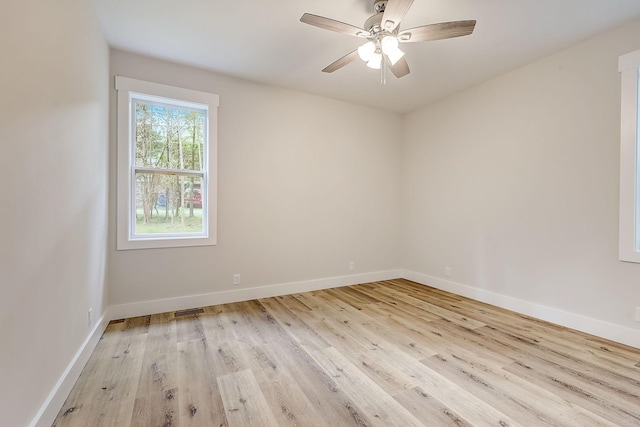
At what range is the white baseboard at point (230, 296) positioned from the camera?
119 inches

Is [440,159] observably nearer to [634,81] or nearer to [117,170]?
[634,81]

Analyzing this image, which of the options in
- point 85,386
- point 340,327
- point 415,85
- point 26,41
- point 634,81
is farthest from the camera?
point 415,85

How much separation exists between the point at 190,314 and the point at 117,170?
5.63ft

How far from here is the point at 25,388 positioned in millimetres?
1317

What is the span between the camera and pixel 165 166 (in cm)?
327

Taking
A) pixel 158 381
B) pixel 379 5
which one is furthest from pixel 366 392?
pixel 379 5

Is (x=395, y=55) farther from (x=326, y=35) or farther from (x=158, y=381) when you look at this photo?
(x=158, y=381)

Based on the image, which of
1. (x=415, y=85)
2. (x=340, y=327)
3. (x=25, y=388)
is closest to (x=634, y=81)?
(x=415, y=85)

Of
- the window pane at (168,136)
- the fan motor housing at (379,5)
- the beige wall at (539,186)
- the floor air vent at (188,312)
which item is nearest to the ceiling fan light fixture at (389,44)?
the fan motor housing at (379,5)

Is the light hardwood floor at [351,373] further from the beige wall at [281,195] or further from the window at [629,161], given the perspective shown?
the window at [629,161]

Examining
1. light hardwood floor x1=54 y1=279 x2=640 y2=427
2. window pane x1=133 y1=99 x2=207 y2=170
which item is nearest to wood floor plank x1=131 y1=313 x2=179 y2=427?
light hardwood floor x1=54 y1=279 x2=640 y2=427

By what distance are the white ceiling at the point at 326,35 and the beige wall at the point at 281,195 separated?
1.06ft

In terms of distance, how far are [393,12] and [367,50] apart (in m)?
0.36

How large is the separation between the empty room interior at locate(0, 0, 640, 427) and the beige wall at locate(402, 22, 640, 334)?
0.02 metres
